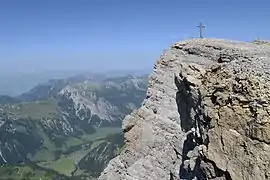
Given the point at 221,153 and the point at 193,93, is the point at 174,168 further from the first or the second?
the point at 221,153

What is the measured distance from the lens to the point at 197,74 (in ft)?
111

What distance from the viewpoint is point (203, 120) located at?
28219 millimetres

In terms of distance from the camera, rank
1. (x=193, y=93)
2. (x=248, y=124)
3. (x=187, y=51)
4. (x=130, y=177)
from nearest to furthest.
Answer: (x=248, y=124) < (x=193, y=93) < (x=130, y=177) < (x=187, y=51)

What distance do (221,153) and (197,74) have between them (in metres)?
11.3

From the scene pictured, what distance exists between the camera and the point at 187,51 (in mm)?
48000

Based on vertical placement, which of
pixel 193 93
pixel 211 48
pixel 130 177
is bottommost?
pixel 130 177

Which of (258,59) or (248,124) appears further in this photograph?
(258,59)

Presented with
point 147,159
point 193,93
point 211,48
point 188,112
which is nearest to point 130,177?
point 147,159

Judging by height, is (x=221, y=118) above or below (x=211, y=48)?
below

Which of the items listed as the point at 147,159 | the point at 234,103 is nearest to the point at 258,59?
the point at 234,103

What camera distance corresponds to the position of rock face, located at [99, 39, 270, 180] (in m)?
22.9

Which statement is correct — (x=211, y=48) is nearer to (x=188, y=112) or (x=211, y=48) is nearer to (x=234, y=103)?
(x=188, y=112)

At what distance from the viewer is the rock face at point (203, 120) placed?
22.9 m

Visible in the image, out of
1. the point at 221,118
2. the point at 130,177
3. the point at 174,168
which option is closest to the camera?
the point at 221,118
